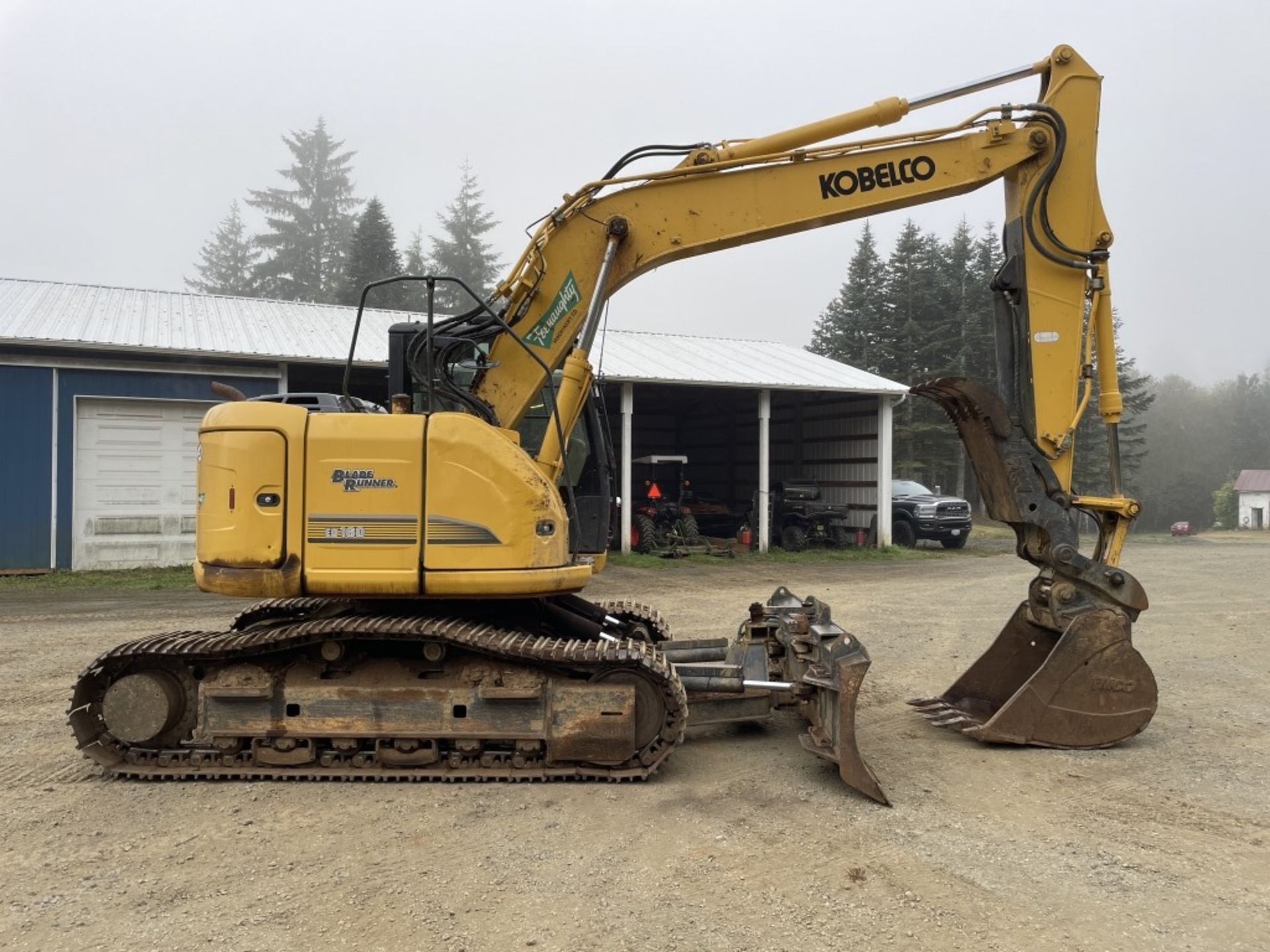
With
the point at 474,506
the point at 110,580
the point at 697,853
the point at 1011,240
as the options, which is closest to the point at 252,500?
the point at 474,506

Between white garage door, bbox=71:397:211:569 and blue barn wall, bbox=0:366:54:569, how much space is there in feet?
1.50

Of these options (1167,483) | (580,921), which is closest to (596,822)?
(580,921)

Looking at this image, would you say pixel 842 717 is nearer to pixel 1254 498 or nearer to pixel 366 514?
pixel 366 514

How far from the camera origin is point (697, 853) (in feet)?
13.5

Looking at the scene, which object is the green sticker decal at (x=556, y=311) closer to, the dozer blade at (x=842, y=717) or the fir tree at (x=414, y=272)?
the dozer blade at (x=842, y=717)

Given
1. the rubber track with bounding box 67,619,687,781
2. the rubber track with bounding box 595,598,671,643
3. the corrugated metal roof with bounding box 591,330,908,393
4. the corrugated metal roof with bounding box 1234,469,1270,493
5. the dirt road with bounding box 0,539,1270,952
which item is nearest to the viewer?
the dirt road with bounding box 0,539,1270,952

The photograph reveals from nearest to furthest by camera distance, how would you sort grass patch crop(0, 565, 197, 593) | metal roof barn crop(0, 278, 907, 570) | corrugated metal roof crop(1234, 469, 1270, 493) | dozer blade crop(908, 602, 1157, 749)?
dozer blade crop(908, 602, 1157, 749) → grass patch crop(0, 565, 197, 593) → metal roof barn crop(0, 278, 907, 570) → corrugated metal roof crop(1234, 469, 1270, 493)

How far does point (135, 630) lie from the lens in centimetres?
1009

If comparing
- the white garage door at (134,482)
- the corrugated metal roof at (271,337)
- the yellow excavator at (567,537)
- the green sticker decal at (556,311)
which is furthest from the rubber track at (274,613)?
the white garage door at (134,482)

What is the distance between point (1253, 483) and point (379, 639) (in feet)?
223

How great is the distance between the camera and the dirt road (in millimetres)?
3424

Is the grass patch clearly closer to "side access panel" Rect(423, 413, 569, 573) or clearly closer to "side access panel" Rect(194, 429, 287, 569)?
"side access panel" Rect(194, 429, 287, 569)

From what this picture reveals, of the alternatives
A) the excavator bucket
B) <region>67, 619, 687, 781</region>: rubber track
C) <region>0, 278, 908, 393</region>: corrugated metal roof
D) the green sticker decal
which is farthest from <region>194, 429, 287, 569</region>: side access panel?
<region>0, 278, 908, 393</region>: corrugated metal roof

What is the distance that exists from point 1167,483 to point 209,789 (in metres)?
82.2
